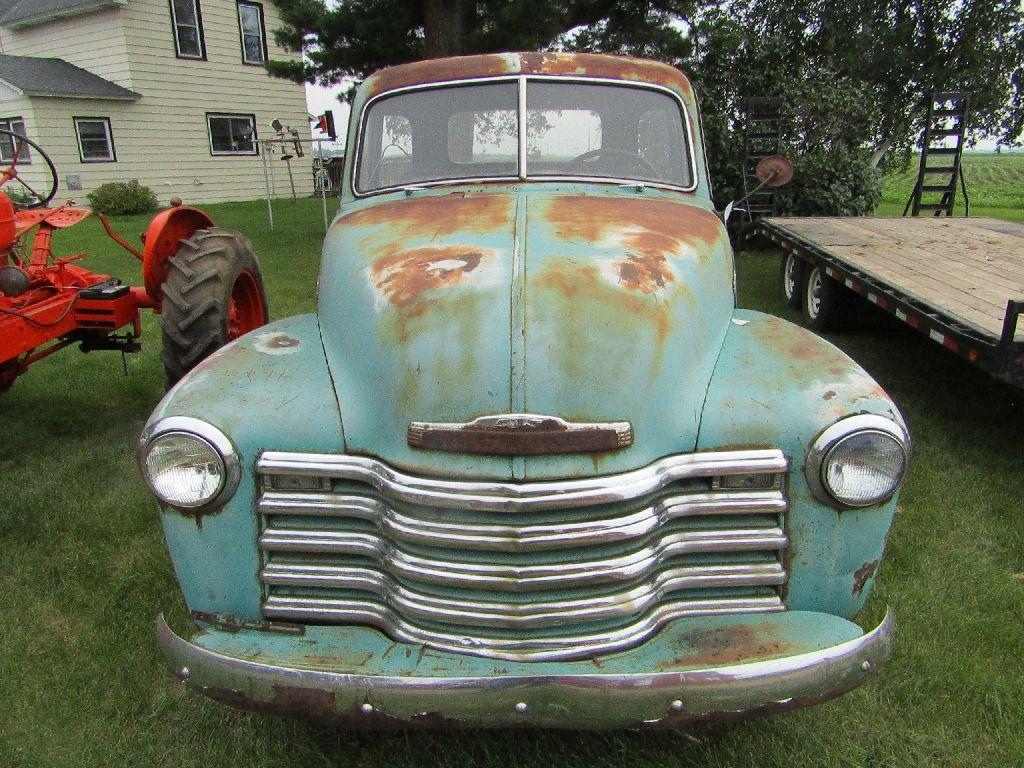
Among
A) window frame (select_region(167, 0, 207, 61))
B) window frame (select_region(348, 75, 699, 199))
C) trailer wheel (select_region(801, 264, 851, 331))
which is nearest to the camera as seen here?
window frame (select_region(348, 75, 699, 199))

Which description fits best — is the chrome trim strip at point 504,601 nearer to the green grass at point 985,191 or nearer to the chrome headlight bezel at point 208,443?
the chrome headlight bezel at point 208,443

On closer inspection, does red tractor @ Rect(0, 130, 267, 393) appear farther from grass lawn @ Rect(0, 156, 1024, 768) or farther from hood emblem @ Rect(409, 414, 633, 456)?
hood emblem @ Rect(409, 414, 633, 456)

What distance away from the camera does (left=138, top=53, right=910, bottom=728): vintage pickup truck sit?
6.27 ft

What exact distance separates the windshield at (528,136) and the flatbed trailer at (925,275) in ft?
5.76

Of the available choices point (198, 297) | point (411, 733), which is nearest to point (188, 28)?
point (198, 297)

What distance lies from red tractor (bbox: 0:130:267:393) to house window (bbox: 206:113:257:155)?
16211mm

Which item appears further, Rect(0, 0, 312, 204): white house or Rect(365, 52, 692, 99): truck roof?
Rect(0, 0, 312, 204): white house

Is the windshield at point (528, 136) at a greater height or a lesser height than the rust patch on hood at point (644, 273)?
greater

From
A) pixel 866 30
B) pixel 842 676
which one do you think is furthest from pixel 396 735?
pixel 866 30

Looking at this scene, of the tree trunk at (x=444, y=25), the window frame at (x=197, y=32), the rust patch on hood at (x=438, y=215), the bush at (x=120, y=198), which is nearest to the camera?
the rust patch on hood at (x=438, y=215)

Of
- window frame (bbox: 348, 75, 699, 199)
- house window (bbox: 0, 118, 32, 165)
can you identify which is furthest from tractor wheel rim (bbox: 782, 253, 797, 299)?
house window (bbox: 0, 118, 32, 165)

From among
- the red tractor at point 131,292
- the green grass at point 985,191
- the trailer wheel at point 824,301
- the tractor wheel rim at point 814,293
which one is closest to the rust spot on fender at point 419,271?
the red tractor at point 131,292

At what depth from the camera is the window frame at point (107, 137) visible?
683 inches

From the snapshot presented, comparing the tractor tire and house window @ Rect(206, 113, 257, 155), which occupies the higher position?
house window @ Rect(206, 113, 257, 155)
